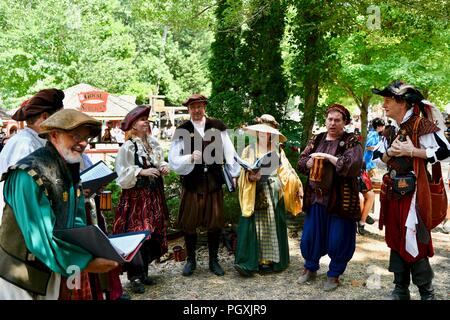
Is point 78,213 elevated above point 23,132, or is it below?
below

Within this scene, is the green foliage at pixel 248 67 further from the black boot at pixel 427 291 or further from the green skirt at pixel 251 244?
the black boot at pixel 427 291

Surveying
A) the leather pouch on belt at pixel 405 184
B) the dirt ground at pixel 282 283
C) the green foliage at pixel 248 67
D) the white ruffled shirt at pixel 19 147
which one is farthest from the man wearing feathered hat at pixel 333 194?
the green foliage at pixel 248 67

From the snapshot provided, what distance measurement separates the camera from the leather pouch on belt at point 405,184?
12.0 ft

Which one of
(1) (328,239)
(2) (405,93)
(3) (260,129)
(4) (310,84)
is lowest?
(1) (328,239)

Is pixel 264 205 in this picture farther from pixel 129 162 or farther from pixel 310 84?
pixel 310 84

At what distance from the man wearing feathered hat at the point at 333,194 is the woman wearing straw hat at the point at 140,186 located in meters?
1.51

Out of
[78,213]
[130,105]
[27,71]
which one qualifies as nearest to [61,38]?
[27,71]

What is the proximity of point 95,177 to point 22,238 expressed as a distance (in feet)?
2.92

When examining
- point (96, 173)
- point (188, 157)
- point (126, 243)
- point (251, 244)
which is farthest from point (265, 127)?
point (126, 243)

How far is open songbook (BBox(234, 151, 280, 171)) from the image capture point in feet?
15.6

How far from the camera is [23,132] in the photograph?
10.2ft

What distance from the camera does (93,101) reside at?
15.7 m

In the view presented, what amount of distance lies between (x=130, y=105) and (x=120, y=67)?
452 centimetres

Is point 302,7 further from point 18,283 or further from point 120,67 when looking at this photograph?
point 120,67
